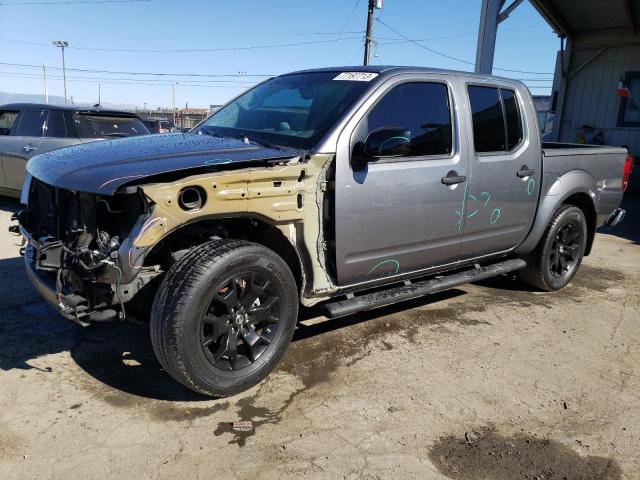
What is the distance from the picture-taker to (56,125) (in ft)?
25.0

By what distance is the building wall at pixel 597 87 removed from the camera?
13438 millimetres

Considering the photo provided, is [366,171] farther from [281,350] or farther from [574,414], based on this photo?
[574,414]

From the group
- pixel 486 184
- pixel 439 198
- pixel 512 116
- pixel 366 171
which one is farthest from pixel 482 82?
pixel 366 171

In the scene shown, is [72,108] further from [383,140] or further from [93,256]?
[383,140]

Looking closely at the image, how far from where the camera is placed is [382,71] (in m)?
3.65

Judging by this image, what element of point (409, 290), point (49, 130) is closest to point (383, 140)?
point (409, 290)

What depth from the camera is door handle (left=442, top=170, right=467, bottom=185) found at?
3.79 meters

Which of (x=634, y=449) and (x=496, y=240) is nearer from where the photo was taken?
(x=634, y=449)

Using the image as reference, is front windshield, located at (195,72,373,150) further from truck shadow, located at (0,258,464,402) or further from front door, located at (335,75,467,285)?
truck shadow, located at (0,258,464,402)

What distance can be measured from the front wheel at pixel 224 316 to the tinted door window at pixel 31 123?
6.21 m

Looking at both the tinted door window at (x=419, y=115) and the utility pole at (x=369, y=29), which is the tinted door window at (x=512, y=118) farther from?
the utility pole at (x=369, y=29)

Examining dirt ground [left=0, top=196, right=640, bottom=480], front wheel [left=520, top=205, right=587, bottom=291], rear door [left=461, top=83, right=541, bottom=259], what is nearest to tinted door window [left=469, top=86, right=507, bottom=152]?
rear door [left=461, top=83, right=541, bottom=259]

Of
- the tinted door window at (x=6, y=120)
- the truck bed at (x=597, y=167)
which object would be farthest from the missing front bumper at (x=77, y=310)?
the tinted door window at (x=6, y=120)

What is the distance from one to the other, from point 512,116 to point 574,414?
2.54m
